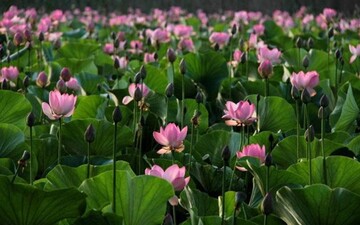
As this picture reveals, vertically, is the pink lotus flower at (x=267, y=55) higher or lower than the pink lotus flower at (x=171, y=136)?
higher

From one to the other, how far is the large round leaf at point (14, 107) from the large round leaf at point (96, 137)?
194 millimetres

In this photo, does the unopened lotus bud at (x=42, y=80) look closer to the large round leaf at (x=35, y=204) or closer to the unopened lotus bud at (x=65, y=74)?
the unopened lotus bud at (x=65, y=74)

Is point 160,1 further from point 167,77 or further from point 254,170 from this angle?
point 254,170

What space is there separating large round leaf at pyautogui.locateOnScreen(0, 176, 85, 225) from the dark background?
7849 mm

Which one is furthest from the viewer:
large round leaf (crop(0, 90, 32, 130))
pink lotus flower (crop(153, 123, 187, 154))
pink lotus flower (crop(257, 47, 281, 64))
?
pink lotus flower (crop(257, 47, 281, 64))

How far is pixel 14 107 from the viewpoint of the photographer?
1.86 meters

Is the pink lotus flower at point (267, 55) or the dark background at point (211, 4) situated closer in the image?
the pink lotus flower at point (267, 55)

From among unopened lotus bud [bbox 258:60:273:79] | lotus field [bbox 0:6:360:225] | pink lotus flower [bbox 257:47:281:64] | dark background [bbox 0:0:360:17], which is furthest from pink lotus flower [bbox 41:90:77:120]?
dark background [bbox 0:0:360:17]

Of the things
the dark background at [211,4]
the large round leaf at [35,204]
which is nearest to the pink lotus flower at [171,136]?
the large round leaf at [35,204]

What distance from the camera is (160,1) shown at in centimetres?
1037

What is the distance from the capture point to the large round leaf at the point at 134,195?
1.20 m

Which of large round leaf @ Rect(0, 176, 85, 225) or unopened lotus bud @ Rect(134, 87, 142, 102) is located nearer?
large round leaf @ Rect(0, 176, 85, 225)

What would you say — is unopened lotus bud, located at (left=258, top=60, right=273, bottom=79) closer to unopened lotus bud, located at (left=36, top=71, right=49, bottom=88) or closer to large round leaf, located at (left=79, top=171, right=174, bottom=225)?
unopened lotus bud, located at (left=36, top=71, right=49, bottom=88)

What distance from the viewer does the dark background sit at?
945cm
